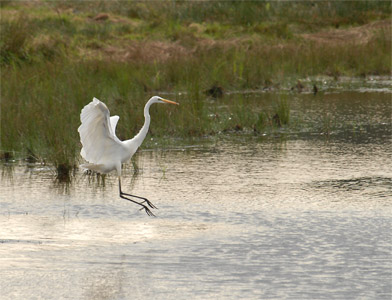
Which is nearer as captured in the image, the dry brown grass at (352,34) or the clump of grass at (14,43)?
the clump of grass at (14,43)

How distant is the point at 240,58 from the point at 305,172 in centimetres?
897

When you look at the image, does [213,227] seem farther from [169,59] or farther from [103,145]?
[169,59]

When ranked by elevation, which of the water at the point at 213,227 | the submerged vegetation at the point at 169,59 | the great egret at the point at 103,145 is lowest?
the water at the point at 213,227

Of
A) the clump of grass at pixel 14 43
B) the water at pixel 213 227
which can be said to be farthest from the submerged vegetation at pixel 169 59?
the water at pixel 213 227

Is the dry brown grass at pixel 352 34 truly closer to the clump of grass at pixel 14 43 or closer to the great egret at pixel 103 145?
the clump of grass at pixel 14 43

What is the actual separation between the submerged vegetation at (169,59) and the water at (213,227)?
1063 mm

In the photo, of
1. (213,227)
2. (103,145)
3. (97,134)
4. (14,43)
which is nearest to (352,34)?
(14,43)

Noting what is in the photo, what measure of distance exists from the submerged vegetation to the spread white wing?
1.41 m

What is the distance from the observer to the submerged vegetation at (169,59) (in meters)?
11.5

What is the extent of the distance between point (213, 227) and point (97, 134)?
161 cm

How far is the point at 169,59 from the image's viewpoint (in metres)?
17.8

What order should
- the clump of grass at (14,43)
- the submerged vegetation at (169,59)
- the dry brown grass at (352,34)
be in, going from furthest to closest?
the dry brown grass at (352,34) → the clump of grass at (14,43) → the submerged vegetation at (169,59)

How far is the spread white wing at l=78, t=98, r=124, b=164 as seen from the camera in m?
7.51

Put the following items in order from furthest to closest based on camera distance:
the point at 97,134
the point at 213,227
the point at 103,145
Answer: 1. the point at 103,145
2. the point at 97,134
3. the point at 213,227
